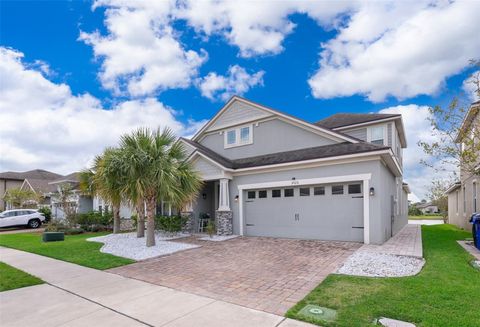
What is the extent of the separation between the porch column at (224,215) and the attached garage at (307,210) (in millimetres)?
747

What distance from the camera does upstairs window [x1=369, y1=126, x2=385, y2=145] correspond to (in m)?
14.9

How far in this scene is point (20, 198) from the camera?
28.9m

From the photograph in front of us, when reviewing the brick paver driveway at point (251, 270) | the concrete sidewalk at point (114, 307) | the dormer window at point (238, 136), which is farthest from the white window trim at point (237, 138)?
the concrete sidewalk at point (114, 307)

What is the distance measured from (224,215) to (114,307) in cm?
898

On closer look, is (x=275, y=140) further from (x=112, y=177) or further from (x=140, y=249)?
(x=140, y=249)

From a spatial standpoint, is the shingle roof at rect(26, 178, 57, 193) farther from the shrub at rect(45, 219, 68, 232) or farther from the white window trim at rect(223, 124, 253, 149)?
the white window trim at rect(223, 124, 253, 149)

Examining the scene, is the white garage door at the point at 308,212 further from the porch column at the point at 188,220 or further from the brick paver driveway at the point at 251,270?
the porch column at the point at 188,220

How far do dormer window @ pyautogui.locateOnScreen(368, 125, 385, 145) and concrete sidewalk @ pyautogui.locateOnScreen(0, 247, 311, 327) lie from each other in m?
13.3

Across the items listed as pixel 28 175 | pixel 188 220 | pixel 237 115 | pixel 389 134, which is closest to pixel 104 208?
pixel 188 220

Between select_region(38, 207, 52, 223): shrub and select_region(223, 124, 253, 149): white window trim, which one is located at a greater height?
select_region(223, 124, 253, 149): white window trim

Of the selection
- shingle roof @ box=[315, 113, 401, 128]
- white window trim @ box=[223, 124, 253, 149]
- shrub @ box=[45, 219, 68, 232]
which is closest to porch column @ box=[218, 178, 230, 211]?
white window trim @ box=[223, 124, 253, 149]

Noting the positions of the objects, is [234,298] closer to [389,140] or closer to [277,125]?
[277,125]

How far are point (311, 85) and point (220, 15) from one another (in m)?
8.47

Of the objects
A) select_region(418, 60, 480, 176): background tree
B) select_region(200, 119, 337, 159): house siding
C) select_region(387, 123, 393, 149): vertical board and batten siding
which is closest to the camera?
select_region(418, 60, 480, 176): background tree
